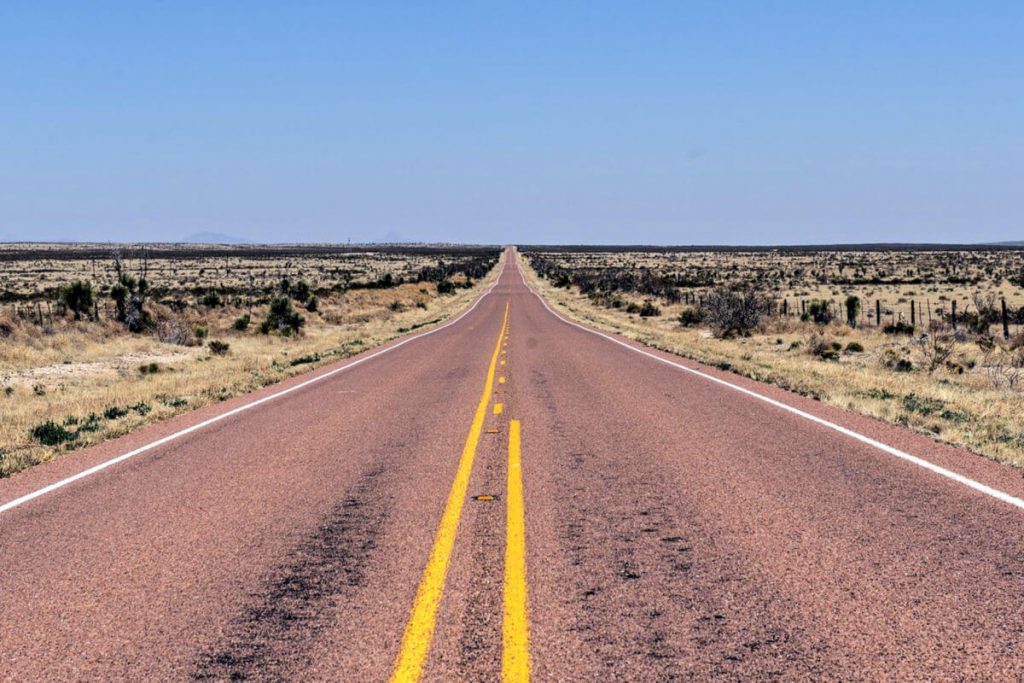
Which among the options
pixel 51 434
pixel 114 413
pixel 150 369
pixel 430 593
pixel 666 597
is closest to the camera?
pixel 666 597

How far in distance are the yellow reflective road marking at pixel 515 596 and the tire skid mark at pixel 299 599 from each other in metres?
0.98

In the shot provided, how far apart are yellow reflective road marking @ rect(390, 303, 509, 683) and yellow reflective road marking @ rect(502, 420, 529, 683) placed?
404mm

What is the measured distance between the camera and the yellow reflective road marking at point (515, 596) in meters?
4.14

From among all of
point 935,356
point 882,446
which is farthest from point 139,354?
point 882,446

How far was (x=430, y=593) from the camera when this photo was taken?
16.7 feet

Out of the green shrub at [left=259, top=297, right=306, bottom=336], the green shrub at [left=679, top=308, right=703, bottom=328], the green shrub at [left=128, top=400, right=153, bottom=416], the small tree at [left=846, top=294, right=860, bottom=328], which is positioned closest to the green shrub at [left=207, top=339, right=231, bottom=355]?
the green shrub at [left=259, top=297, right=306, bottom=336]

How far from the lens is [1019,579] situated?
16.8ft

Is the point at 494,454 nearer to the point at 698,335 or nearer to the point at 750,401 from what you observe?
the point at 750,401

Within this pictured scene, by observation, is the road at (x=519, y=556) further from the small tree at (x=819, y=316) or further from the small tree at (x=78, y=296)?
the small tree at (x=78, y=296)

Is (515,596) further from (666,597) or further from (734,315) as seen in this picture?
(734,315)

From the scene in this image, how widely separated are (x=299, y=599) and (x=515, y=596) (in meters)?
1.30

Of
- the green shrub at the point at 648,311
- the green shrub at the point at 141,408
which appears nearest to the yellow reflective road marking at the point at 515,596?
the green shrub at the point at 141,408

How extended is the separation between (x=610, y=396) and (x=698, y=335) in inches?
752

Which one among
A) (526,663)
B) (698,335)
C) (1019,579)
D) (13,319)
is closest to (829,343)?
(698,335)
